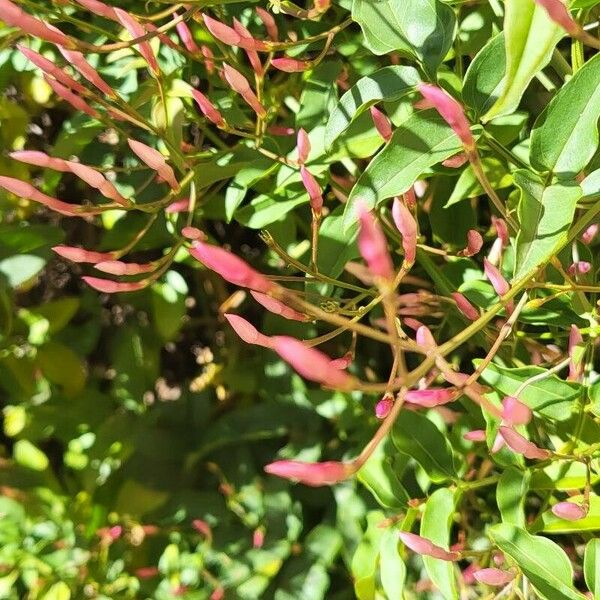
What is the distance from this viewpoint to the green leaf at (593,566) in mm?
481

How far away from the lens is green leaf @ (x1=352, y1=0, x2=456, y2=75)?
1.38 ft

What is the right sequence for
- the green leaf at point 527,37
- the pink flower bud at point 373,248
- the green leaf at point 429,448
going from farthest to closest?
the green leaf at point 429,448 → the green leaf at point 527,37 → the pink flower bud at point 373,248

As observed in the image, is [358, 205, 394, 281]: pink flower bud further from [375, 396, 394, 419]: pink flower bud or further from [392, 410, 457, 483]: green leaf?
[392, 410, 457, 483]: green leaf

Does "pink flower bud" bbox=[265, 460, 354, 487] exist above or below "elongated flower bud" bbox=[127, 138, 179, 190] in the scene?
below

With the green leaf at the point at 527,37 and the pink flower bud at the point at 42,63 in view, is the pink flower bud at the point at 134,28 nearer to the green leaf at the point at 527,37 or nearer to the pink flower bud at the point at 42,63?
the pink flower bud at the point at 42,63

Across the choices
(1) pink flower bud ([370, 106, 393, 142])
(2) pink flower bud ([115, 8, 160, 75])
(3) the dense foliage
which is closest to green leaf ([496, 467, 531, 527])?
(3) the dense foliage

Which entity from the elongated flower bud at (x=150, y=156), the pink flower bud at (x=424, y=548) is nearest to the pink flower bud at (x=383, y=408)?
the pink flower bud at (x=424, y=548)

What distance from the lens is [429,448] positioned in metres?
0.59

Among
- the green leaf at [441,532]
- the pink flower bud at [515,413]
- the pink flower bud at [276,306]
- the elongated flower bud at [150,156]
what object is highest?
the elongated flower bud at [150,156]

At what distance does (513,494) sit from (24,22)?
0.45 metres

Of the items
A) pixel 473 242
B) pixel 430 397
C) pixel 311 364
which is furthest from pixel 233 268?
pixel 473 242

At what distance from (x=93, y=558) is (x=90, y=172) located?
1.69 feet

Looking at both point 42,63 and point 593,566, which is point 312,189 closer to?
point 42,63

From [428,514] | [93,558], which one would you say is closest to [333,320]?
[428,514]
